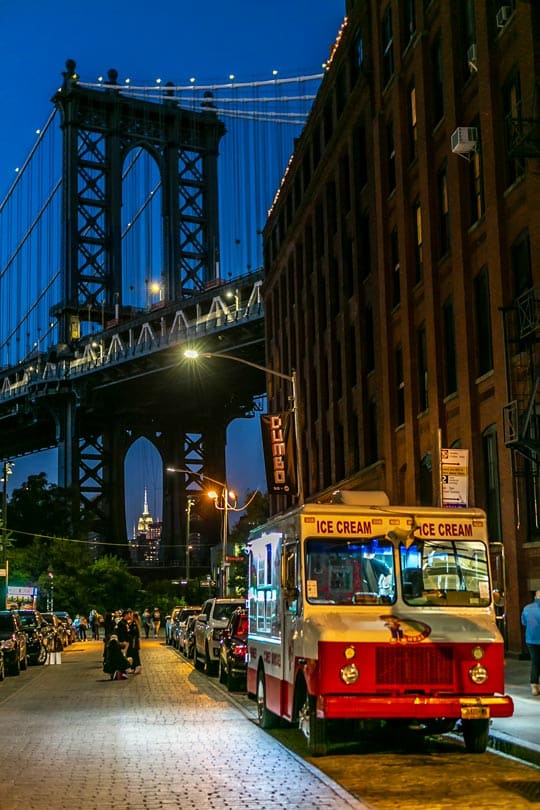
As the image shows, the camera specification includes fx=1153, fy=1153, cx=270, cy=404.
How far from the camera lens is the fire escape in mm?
22875

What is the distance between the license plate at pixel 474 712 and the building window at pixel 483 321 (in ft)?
54.0

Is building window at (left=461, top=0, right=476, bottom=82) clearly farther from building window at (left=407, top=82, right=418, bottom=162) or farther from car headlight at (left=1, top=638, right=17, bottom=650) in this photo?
car headlight at (left=1, top=638, right=17, bottom=650)

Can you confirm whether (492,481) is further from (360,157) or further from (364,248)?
(360,157)

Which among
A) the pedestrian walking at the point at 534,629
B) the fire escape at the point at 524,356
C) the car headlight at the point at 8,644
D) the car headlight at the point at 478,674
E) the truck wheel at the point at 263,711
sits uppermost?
the fire escape at the point at 524,356

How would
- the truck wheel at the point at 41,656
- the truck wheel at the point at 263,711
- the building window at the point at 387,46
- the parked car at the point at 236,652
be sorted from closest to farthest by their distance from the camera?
the truck wheel at the point at 263,711 < the parked car at the point at 236,652 < the truck wheel at the point at 41,656 < the building window at the point at 387,46

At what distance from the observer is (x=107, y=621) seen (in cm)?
2975

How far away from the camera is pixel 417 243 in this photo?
34719 mm

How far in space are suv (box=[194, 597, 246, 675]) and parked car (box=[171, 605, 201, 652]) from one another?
11548 mm

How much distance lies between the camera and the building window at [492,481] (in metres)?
26.8

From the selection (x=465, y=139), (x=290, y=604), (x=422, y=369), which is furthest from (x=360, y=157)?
(x=290, y=604)

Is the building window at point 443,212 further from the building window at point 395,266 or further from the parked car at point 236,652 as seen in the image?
the parked car at point 236,652

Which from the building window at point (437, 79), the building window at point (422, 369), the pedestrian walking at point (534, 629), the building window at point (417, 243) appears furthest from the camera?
the building window at point (417, 243)

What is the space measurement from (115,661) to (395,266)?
665 inches

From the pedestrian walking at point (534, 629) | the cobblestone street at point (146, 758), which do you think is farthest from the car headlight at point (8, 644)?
the pedestrian walking at point (534, 629)
